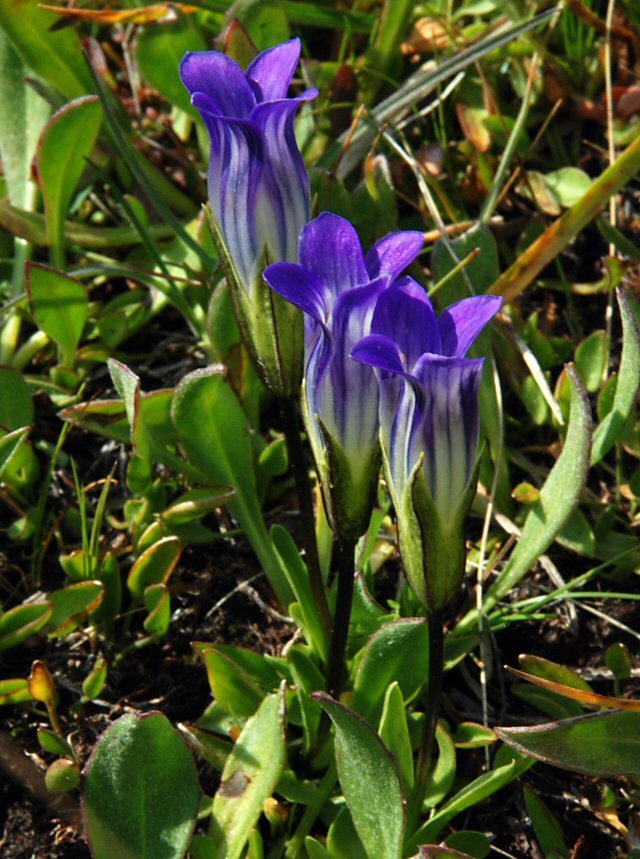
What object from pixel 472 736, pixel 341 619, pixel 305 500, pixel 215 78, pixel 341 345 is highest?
pixel 215 78

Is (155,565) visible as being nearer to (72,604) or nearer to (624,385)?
(72,604)

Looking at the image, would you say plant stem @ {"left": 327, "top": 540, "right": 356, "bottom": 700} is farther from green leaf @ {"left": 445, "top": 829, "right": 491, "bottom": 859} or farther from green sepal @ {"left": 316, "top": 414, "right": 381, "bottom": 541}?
green leaf @ {"left": 445, "top": 829, "right": 491, "bottom": 859}

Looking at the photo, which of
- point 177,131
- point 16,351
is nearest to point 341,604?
point 16,351

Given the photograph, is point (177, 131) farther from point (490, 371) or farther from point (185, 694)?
point (185, 694)

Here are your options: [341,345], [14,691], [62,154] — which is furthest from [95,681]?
[62,154]

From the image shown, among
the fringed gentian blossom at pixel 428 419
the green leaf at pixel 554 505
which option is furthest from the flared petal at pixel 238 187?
the green leaf at pixel 554 505

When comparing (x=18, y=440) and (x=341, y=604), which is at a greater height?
(x=18, y=440)

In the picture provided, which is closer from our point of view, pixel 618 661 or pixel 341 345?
pixel 341 345
